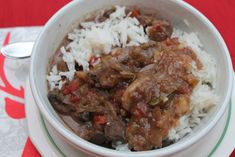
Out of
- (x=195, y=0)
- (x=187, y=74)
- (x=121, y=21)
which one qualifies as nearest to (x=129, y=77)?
(x=187, y=74)

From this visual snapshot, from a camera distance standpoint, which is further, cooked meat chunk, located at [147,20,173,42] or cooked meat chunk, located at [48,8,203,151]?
cooked meat chunk, located at [147,20,173,42]

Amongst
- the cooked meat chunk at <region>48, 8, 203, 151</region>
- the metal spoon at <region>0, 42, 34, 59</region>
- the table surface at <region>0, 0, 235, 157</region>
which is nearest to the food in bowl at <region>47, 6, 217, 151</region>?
the cooked meat chunk at <region>48, 8, 203, 151</region>

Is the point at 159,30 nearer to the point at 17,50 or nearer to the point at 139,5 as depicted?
the point at 139,5

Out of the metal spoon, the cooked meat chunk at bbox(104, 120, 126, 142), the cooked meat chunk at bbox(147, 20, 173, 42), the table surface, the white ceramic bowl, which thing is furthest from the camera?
the table surface

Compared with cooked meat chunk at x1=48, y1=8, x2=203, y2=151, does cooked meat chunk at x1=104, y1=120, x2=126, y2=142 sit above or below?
below

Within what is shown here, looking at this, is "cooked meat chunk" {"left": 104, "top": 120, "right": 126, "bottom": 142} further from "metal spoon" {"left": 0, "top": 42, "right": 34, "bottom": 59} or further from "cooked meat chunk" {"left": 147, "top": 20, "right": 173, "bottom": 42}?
"metal spoon" {"left": 0, "top": 42, "right": 34, "bottom": 59}

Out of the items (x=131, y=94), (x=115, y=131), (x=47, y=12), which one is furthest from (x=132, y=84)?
(x=47, y=12)

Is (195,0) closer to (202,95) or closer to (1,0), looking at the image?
(202,95)
